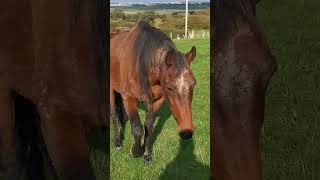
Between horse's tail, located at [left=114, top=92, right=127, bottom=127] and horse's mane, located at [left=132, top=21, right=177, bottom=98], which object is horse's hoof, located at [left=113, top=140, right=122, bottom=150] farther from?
horse's tail, located at [left=114, top=92, right=127, bottom=127]

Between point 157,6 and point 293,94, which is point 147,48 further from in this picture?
point 293,94

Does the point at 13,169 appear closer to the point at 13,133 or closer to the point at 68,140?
the point at 13,133

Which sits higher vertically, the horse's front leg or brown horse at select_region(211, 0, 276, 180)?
brown horse at select_region(211, 0, 276, 180)

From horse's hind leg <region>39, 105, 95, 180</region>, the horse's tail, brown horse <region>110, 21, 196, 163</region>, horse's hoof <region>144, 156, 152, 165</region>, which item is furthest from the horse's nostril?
the horse's tail

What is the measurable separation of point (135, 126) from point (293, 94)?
45cm

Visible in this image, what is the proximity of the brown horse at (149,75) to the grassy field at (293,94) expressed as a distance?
202mm

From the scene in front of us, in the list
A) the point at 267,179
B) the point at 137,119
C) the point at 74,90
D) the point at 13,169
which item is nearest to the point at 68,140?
the point at 74,90

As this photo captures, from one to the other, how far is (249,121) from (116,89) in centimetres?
71

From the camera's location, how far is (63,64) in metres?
0.71

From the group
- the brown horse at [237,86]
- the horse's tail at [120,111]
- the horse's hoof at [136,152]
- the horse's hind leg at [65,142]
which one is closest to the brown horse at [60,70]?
the horse's hind leg at [65,142]

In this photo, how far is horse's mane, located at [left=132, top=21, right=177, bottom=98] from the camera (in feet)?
3.55

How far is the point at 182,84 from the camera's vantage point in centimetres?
103

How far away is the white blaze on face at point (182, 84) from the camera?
3.34 feet

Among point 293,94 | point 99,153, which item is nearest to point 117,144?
point 99,153
